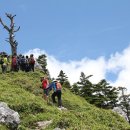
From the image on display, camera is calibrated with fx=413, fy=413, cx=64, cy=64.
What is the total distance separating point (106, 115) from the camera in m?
29.6

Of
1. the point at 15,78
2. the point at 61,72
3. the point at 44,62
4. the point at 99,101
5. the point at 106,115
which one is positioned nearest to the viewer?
the point at 106,115

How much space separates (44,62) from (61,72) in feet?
30.3

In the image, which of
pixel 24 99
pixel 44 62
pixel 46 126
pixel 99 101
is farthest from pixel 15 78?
pixel 44 62

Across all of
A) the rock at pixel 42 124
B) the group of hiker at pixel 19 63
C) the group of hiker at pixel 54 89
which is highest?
the group of hiker at pixel 19 63

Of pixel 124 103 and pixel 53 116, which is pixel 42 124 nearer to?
pixel 53 116

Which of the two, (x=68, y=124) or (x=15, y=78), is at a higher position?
(x=15, y=78)

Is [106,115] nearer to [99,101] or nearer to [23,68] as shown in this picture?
[23,68]

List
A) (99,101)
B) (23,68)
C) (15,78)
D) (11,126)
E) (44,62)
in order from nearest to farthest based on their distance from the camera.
Result: (11,126) < (15,78) < (23,68) < (99,101) < (44,62)

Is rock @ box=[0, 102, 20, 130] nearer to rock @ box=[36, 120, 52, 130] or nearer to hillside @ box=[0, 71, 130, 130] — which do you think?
hillside @ box=[0, 71, 130, 130]

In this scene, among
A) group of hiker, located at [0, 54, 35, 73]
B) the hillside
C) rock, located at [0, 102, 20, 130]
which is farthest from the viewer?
group of hiker, located at [0, 54, 35, 73]

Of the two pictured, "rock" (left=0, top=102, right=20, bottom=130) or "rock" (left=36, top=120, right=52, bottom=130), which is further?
"rock" (left=36, top=120, right=52, bottom=130)

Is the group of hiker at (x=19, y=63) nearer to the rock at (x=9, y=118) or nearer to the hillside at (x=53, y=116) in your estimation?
the hillside at (x=53, y=116)

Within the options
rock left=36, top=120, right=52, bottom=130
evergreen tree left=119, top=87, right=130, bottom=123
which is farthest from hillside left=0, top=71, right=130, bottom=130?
evergreen tree left=119, top=87, right=130, bottom=123

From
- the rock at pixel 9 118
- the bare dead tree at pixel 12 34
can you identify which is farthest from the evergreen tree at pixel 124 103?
the rock at pixel 9 118
